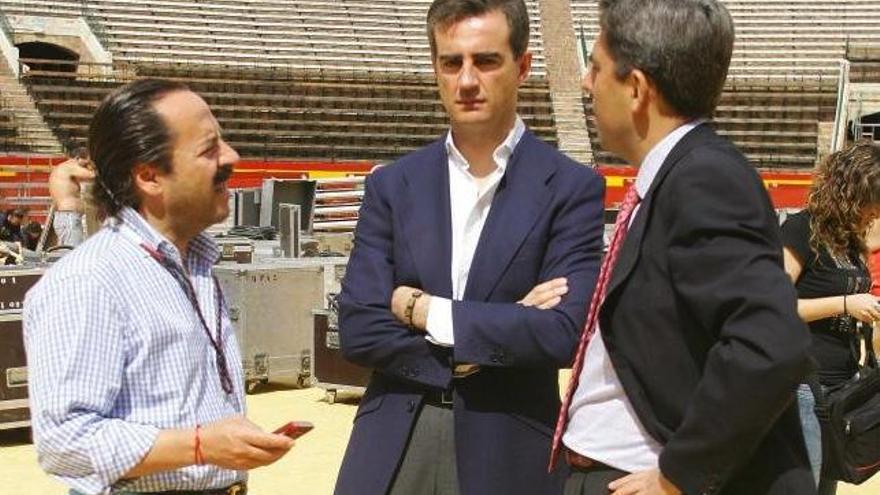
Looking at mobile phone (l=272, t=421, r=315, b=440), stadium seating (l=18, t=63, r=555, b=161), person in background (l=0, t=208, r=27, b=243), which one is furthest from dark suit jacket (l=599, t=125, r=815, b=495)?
stadium seating (l=18, t=63, r=555, b=161)

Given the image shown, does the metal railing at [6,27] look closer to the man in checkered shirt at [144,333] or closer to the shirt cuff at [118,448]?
the man in checkered shirt at [144,333]

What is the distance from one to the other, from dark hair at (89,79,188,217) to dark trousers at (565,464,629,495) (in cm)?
86

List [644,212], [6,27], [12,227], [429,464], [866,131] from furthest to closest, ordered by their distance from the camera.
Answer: [866,131]
[6,27]
[12,227]
[429,464]
[644,212]

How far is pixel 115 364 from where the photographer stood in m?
1.94

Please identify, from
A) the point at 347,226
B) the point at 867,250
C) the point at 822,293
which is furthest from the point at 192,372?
the point at 347,226

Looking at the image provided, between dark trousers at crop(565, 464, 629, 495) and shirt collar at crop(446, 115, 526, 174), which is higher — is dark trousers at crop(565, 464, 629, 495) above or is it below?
below

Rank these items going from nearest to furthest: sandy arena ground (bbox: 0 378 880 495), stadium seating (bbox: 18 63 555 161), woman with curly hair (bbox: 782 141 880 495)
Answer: woman with curly hair (bbox: 782 141 880 495), sandy arena ground (bbox: 0 378 880 495), stadium seating (bbox: 18 63 555 161)

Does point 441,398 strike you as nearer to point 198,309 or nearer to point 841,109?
point 198,309

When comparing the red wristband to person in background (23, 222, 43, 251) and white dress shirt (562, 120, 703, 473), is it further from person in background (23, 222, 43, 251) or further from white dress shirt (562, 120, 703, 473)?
person in background (23, 222, 43, 251)

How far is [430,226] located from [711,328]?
Answer: 877mm

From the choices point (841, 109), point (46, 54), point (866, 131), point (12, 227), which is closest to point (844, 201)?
point (12, 227)

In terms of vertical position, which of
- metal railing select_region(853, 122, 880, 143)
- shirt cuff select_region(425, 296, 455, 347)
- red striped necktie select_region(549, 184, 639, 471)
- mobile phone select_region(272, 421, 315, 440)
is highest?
red striped necktie select_region(549, 184, 639, 471)

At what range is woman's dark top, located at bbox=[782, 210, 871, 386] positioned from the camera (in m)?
3.84

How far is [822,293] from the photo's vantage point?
384 centimetres
